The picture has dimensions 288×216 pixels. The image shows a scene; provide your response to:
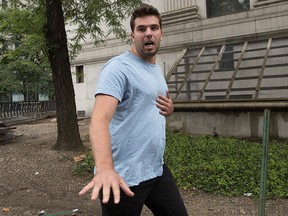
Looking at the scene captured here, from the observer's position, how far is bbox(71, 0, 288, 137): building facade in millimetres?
9531

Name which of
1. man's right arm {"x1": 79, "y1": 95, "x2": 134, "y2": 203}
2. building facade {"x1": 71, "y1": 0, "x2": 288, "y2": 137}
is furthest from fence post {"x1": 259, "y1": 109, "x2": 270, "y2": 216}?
building facade {"x1": 71, "y1": 0, "x2": 288, "y2": 137}

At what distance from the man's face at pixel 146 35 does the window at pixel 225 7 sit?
1207cm

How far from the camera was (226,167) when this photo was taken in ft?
20.0

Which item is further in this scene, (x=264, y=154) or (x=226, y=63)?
(x=226, y=63)

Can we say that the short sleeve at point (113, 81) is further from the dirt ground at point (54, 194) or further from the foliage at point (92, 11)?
the foliage at point (92, 11)

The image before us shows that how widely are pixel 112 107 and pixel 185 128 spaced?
8638 millimetres

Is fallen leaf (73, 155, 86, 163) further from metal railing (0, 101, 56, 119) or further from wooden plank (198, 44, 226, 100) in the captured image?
metal railing (0, 101, 56, 119)

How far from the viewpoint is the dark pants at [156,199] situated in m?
2.18

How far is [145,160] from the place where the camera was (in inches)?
88.4

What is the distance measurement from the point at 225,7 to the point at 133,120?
13.0m

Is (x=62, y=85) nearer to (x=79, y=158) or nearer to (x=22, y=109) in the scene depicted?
(x=79, y=158)

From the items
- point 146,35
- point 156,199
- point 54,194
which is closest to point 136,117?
point 146,35

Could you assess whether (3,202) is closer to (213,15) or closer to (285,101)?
(285,101)

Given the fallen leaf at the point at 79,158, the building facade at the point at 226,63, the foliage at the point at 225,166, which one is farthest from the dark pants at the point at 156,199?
the building facade at the point at 226,63
